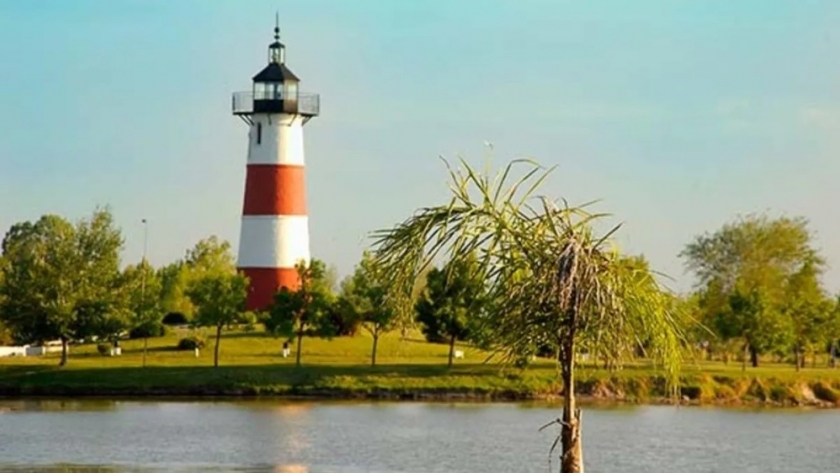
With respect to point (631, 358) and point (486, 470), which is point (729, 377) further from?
point (631, 358)

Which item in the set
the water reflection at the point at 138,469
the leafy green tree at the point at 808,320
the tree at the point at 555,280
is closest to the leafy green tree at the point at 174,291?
the leafy green tree at the point at 808,320

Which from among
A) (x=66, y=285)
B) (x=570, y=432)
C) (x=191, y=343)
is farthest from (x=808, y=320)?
(x=570, y=432)

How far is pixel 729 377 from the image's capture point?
247ft

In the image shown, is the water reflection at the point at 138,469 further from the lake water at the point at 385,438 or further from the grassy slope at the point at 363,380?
the grassy slope at the point at 363,380

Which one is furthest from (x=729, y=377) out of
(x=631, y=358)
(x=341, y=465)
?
(x=631, y=358)

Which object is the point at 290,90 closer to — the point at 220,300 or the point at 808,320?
the point at 220,300

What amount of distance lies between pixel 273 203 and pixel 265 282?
4.81m

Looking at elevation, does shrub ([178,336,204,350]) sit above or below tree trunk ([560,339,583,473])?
above

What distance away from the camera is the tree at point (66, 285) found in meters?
80.3

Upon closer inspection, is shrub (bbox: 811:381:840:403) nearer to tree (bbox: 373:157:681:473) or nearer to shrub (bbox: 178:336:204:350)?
shrub (bbox: 178:336:204:350)

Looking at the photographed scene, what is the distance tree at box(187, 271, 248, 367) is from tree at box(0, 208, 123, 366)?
15.4 ft

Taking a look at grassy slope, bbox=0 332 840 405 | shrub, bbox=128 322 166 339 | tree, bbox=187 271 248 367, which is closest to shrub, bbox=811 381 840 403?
grassy slope, bbox=0 332 840 405

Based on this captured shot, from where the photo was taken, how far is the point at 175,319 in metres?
97.7

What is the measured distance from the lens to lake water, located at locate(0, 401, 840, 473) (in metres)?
42.1
